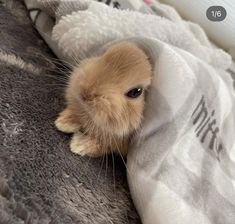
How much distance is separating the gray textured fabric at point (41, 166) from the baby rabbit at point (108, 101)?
0.09 ft

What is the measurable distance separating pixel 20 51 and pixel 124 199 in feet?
1.28

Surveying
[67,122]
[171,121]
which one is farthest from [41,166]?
[171,121]

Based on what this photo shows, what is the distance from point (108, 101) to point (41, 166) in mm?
164

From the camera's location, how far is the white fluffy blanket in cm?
77

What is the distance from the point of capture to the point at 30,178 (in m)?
0.67

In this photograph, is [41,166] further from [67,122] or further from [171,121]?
[171,121]

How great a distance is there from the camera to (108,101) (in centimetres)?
76

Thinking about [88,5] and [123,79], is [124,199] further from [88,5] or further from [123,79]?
[88,5]

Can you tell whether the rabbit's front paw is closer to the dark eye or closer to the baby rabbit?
the baby rabbit

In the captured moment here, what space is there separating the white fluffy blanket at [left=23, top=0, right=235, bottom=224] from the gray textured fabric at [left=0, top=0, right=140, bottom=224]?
0.05 meters

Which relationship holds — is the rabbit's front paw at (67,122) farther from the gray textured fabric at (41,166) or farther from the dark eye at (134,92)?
the dark eye at (134,92)

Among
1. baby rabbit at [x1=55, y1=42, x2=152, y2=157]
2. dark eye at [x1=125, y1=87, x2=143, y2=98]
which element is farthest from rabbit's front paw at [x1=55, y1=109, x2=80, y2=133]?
dark eye at [x1=125, y1=87, x2=143, y2=98]

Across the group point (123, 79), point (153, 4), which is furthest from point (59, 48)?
point (153, 4)

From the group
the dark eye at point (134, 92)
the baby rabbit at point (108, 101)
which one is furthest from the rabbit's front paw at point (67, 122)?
the dark eye at point (134, 92)
